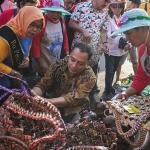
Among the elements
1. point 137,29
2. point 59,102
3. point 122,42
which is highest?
point 137,29

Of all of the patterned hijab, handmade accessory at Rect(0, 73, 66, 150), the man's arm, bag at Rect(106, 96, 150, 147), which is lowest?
the man's arm

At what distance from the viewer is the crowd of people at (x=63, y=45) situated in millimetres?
2053

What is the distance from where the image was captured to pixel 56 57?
9.37 feet

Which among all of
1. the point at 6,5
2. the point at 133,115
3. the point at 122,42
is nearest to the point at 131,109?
the point at 133,115

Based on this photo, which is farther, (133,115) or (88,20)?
(88,20)

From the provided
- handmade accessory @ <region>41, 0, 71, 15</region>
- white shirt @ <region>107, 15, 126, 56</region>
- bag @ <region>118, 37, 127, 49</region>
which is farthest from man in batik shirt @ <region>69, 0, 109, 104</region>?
handmade accessory @ <region>41, 0, 71, 15</region>

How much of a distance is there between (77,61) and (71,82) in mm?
208

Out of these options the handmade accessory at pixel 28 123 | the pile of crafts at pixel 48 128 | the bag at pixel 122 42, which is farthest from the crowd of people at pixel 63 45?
the handmade accessory at pixel 28 123

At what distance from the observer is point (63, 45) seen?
9.60 ft

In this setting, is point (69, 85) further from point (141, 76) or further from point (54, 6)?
point (54, 6)

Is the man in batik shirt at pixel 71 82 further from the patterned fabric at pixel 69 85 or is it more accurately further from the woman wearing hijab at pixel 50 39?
the woman wearing hijab at pixel 50 39

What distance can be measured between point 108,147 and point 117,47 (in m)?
2.00

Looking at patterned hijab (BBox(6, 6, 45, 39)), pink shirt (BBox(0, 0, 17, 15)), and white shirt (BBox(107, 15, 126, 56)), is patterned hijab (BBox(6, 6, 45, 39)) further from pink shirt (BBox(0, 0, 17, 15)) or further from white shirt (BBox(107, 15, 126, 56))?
white shirt (BBox(107, 15, 126, 56))

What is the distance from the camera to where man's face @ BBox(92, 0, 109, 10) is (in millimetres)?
3003
